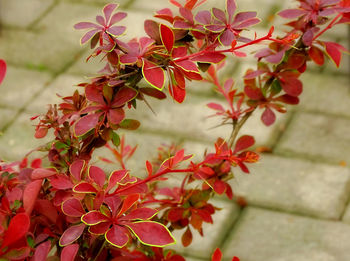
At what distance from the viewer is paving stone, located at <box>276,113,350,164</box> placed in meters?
2.66

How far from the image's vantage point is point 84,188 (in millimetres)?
1083

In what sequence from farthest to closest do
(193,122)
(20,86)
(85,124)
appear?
(20,86)
(193,122)
(85,124)

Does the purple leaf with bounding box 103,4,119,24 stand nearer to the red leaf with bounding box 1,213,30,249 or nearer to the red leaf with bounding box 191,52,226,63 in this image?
the red leaf with bounding box 191,52,226,63

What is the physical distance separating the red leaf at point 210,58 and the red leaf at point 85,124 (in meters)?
0.21

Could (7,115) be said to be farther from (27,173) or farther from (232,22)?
(232,22)

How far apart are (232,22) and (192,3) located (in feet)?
0.32

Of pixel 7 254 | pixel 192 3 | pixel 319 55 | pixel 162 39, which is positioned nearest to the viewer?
pixel 7 254

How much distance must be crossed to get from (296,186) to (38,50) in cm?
169

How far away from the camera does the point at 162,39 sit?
111 cm

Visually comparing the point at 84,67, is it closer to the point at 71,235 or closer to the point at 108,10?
the point at 108,10

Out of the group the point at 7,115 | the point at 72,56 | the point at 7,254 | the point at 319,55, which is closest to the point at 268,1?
the point at 72,56

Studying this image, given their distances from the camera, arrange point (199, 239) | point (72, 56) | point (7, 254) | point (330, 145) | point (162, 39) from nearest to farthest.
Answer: point (7, 254) → point (162, 39) → point (199, 239) → point (330, 145) → point (72, 56)

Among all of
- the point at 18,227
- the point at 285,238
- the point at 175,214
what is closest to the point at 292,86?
the point at 175,214

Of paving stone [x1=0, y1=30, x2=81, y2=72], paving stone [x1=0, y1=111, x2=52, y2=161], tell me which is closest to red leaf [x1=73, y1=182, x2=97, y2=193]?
paving stone [x1=0, y1=111, x2=52, y2=161]
